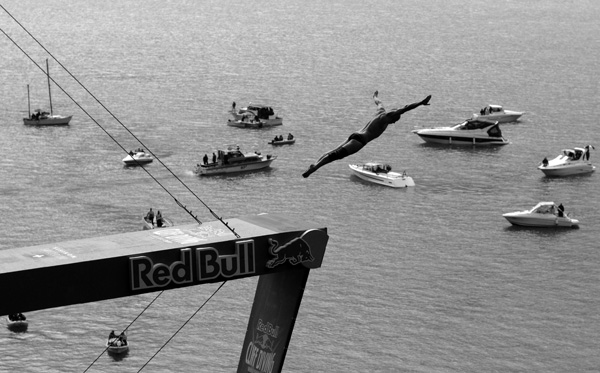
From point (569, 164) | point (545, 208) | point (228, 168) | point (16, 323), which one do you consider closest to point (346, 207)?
point (545, 208)

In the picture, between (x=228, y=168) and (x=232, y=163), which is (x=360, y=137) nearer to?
(x=228, y=168)

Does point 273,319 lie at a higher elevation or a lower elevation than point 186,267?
lower

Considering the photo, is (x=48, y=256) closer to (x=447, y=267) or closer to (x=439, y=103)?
(x=447, y=267)

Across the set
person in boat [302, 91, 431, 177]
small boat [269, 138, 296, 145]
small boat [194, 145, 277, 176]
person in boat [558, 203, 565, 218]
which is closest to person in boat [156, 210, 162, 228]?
small boat [194, 145, 277, 176]

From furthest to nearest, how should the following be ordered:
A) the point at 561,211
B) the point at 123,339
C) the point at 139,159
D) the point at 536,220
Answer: the point at 139,159
the point at 561,211
the point at 536,220
the point at 123,339

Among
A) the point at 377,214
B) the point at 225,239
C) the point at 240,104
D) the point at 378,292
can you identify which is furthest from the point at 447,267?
the point at 240,104

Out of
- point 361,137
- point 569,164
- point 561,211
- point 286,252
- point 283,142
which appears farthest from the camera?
point 283,142

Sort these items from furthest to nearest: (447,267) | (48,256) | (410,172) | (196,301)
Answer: (410,172)
(447,267)
(196,301)
(48,256)
